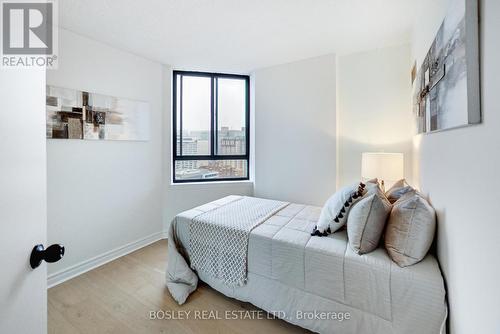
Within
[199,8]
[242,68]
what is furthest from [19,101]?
[242,68]

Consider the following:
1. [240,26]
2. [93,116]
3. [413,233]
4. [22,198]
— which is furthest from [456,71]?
[93,116]

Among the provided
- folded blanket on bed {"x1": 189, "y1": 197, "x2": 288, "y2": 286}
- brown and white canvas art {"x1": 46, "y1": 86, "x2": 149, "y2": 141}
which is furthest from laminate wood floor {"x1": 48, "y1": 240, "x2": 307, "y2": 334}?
brown and white canvas art {"x1": 46, "y1": 86, "x2": 149, "y2": 141}

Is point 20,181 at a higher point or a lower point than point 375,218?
higher

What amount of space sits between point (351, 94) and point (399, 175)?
1.20 m

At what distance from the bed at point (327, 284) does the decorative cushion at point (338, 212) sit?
2.4 inches

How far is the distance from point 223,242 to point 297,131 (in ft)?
6.44

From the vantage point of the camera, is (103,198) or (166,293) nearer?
(166,293)

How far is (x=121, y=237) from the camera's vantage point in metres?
2.69

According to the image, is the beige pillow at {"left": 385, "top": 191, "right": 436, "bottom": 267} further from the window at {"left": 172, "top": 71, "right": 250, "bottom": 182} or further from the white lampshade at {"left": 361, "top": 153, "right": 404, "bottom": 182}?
the window at {"left": 172, "top": 71, "right": 250, "bottom": 182}

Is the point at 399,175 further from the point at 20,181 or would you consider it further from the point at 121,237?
the point at 121,237

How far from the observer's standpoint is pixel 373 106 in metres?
2.69

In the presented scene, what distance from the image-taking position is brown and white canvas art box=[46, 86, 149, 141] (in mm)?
2088

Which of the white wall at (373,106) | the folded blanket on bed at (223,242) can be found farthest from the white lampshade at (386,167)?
the folded blanket on bed at (223,242)

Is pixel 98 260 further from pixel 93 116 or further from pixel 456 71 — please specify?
pixel 456 71
